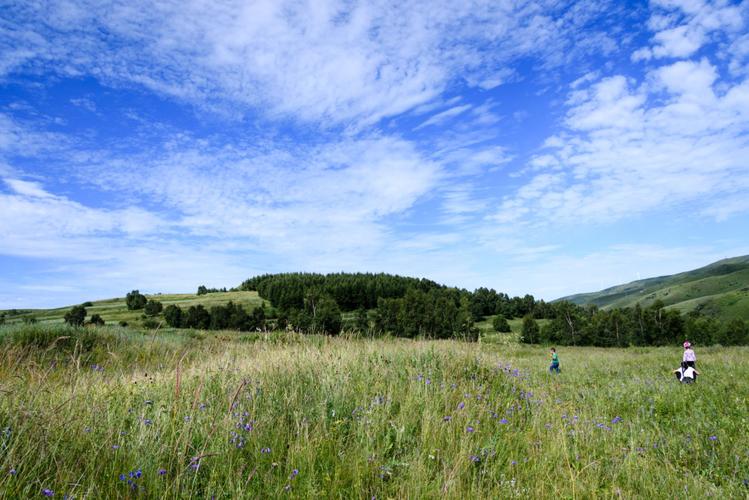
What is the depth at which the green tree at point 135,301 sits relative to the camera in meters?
108

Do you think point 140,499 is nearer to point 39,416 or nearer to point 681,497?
point 39,416

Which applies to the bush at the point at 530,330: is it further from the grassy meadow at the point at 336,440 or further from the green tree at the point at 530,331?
the grassy meadow at the point at 336,440

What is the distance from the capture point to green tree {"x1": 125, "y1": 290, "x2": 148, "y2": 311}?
108 m

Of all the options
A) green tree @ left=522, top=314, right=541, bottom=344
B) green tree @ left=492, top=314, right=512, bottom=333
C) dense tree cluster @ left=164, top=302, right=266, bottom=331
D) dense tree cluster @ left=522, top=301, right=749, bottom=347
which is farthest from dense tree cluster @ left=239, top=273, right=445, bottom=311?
dense tree cluster @ left=522, top=301, right=749, bottom=347

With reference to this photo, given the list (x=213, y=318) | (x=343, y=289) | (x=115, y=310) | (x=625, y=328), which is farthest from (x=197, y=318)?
(x=625, y=328)

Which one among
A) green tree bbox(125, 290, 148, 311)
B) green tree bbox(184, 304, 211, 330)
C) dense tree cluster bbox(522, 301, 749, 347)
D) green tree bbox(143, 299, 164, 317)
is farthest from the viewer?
green tree bbox(125, 290, 148, 311)

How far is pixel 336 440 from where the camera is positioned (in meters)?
4.15

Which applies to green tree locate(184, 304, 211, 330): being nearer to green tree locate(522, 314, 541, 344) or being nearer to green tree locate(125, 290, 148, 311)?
green tree locate(125, 290, 148, 311)

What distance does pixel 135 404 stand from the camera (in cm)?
502

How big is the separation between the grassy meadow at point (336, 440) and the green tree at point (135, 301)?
11900 centimetres

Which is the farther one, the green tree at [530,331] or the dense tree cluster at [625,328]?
the green tree at [530,331]

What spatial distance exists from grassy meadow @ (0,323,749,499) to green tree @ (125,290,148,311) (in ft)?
390

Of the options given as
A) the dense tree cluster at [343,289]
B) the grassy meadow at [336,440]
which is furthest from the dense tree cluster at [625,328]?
the grassy meadow at [336,440]

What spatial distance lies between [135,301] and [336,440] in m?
125
